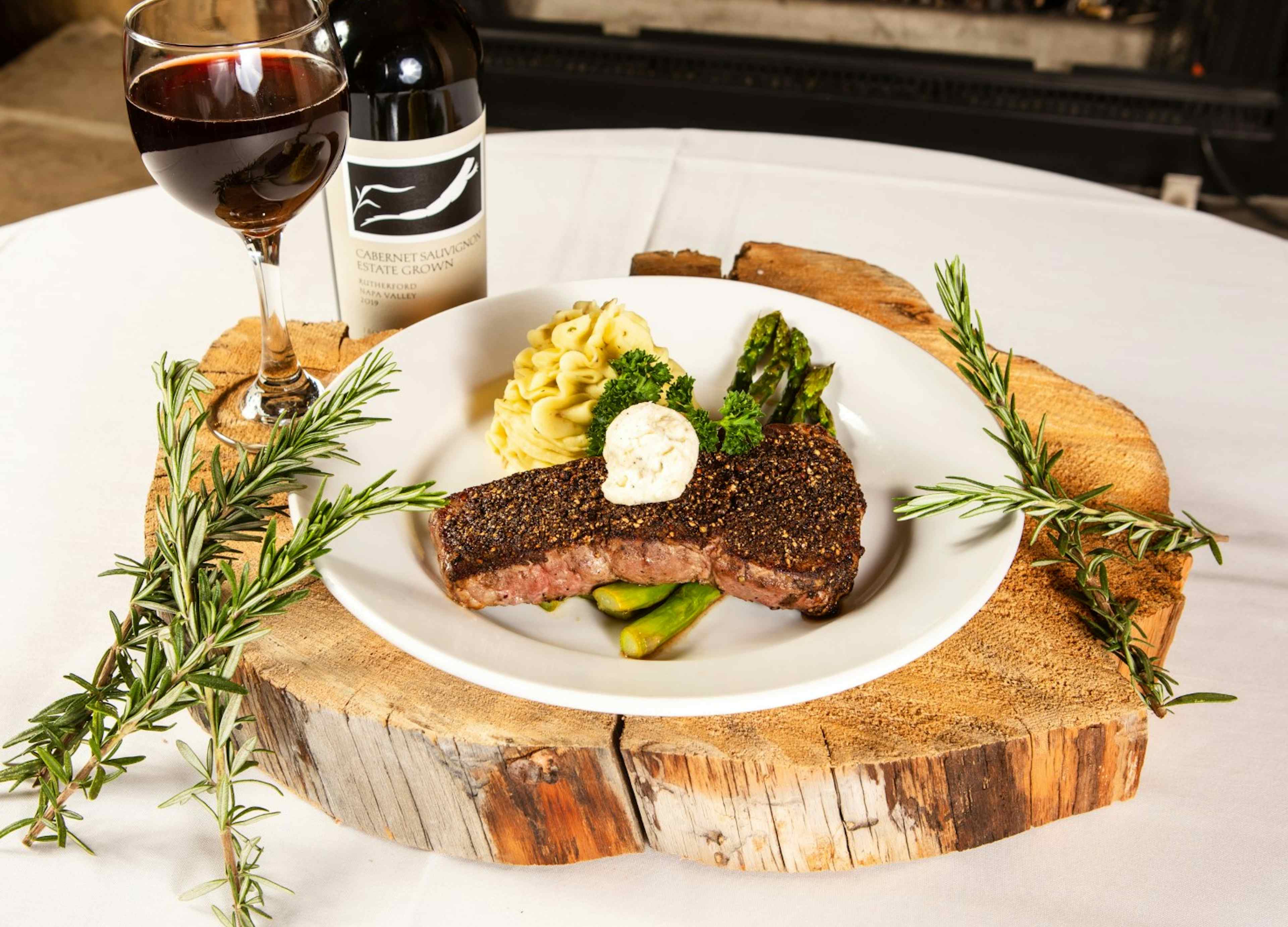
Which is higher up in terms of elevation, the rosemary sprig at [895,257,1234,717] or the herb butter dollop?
the herb butter dollop

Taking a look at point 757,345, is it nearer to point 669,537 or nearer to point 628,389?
point 628,389

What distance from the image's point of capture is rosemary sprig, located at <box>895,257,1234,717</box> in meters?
1.48

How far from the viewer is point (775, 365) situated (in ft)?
6.16

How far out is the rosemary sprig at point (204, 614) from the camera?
48.1 inches

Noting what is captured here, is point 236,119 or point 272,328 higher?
point 236,119

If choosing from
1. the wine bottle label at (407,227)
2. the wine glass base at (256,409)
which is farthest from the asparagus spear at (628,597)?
the wine bottle label at (407,227)

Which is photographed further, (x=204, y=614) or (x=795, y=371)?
(x=795, y=371)

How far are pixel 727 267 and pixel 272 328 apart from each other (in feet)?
3.78

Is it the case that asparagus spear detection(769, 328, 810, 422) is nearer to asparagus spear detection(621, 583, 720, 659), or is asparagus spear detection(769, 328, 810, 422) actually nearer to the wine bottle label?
asparagus spear detection(621, 583, 720, 659)

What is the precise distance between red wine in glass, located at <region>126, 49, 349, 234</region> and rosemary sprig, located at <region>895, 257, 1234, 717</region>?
941 millimetres

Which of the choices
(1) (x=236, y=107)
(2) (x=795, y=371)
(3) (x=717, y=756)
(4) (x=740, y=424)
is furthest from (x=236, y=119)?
(3) (x=717, y=756)

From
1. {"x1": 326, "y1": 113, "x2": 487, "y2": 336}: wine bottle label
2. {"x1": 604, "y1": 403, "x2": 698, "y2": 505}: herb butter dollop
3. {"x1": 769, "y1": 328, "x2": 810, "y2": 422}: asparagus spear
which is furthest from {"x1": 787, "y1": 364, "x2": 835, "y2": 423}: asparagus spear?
{"x1": 326, "y1": 113, "x2": 487, "y2": 336}: wine bottle label

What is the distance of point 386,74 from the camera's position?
1.83 metres

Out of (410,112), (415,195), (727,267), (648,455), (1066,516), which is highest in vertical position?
(410,112)
